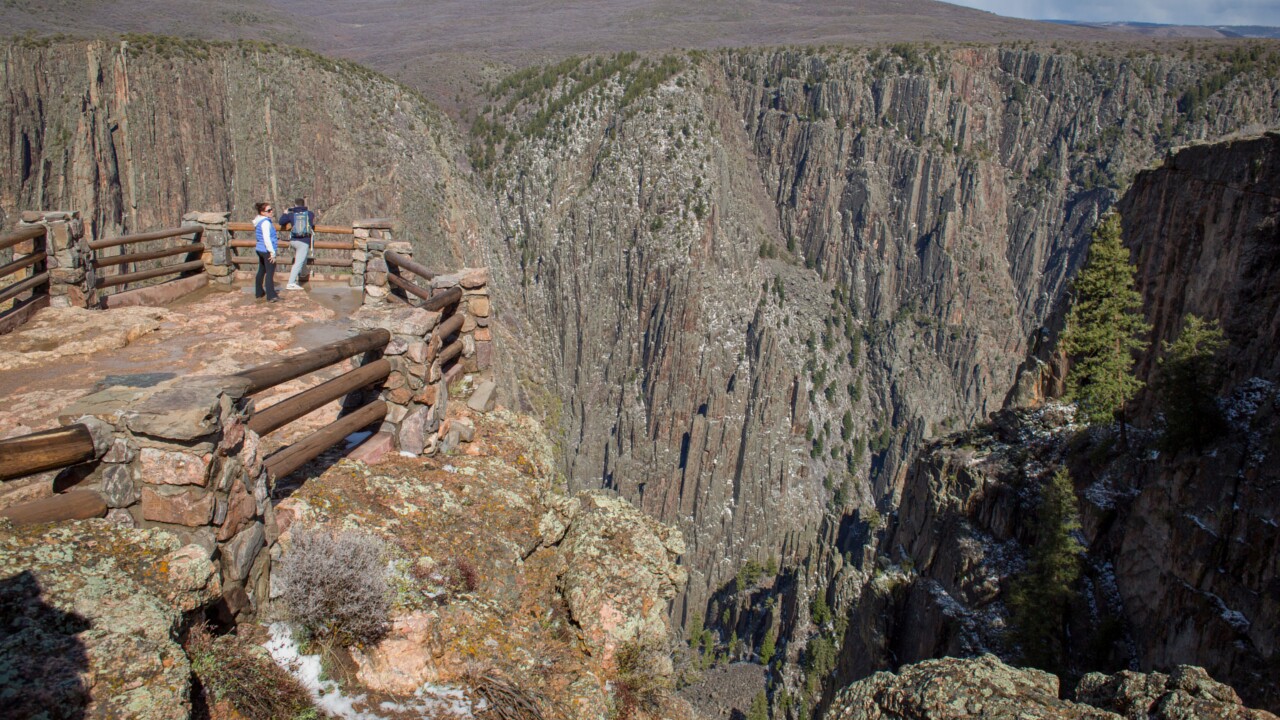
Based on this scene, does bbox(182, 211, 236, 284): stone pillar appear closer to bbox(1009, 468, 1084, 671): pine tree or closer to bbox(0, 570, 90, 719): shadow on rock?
bbox(0, 570, 90, 719): shadow on rock

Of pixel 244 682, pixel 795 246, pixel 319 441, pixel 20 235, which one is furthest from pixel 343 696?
pixel 795 246

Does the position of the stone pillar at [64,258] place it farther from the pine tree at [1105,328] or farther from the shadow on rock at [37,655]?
the pine tree at [1105,328]

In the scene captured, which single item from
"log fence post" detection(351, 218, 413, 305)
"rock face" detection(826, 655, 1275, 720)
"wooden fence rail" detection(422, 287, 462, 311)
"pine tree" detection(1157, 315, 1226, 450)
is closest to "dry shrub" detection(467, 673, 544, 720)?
"rock face" detection(826, 655, 1275, 720)

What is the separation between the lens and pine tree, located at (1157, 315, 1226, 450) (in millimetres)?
22375

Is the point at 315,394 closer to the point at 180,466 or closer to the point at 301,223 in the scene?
the point at 180,466

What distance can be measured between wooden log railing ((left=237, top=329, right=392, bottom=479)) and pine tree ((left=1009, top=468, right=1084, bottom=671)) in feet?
68.3

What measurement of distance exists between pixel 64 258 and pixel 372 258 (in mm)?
5024

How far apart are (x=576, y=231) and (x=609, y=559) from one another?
10379cm

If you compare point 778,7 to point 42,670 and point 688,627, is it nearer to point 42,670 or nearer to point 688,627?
point 688,627

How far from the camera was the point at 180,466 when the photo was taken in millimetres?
5180

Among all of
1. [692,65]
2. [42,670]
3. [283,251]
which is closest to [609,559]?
[42,670]

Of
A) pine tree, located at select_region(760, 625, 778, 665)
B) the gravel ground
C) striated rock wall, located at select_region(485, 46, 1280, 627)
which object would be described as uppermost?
striated rock wall, located at select_region(485, 46, 1280, 627)

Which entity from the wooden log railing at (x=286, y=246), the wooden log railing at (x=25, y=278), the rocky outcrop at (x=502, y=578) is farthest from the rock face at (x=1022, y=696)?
the wooden log railing at (x=286, y=246)

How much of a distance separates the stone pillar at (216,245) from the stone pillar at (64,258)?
272 cm
